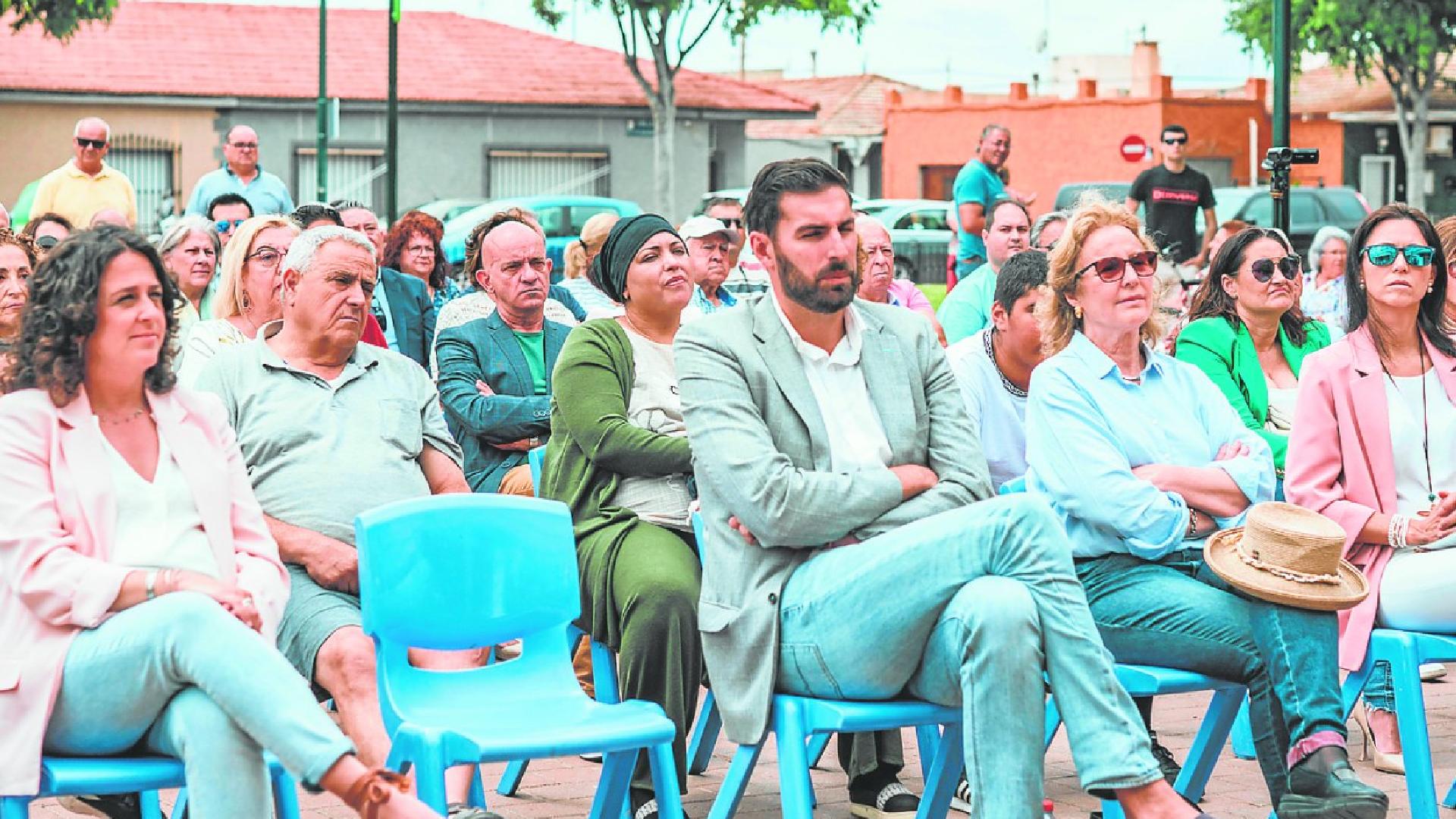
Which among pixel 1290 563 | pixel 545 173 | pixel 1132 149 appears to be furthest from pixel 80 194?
pixel 1132 149

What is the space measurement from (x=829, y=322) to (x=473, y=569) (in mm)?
982

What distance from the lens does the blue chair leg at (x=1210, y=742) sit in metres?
4.63

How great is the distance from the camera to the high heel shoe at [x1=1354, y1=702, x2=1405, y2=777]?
551cm

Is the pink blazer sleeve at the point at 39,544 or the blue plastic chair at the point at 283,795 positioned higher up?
the pink blazer sleeve at the point at 39,544

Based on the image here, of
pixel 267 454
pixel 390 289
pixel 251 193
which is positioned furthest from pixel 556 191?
pixel 267 454

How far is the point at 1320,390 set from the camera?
16.5 feet

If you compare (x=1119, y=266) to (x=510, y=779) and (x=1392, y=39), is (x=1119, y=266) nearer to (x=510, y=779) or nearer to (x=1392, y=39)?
(x=510, y=779)

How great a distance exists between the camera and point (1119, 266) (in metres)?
4.89

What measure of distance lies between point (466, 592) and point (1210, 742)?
6.05 feet

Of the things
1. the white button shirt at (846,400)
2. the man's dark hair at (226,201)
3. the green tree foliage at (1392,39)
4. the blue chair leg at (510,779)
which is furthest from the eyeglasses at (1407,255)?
the green tree foliage at (1392,39)

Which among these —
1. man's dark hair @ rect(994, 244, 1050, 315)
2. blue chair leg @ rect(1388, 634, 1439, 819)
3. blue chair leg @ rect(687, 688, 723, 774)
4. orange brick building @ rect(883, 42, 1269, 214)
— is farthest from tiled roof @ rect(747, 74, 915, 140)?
blue chair leg @ rect(1388, 634, 1439, 819)

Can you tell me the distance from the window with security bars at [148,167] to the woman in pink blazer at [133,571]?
27.1 metres

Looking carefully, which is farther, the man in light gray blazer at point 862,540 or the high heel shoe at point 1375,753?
the high heel shoe at point 1375,753

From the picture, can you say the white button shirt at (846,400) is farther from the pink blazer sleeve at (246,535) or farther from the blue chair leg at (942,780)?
the pink blazer sleeve at (246,535)
